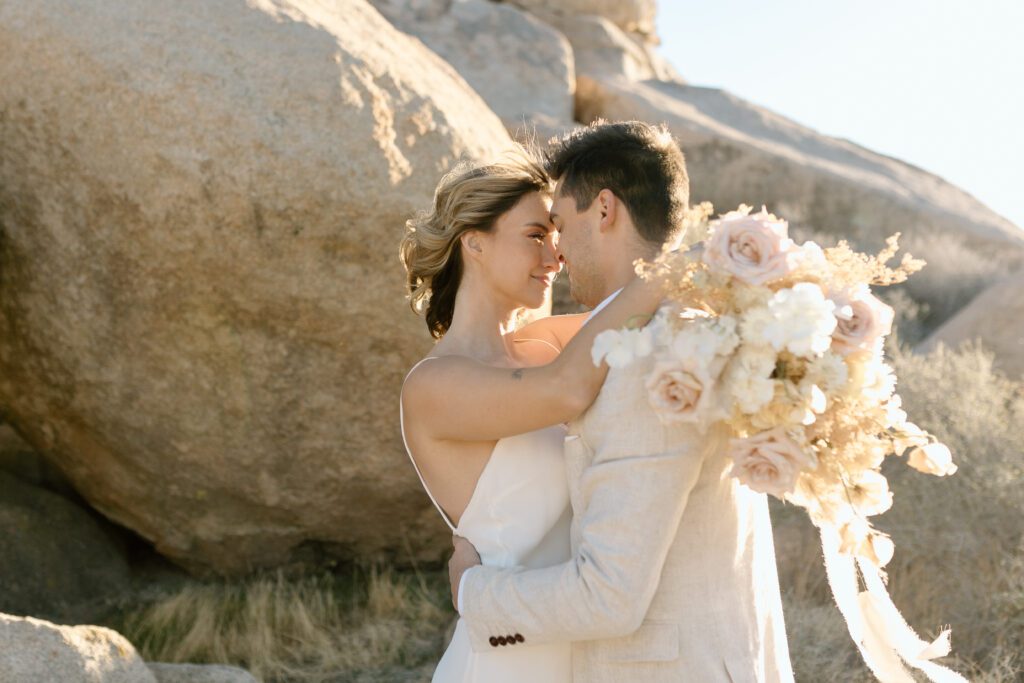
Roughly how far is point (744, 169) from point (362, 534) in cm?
682

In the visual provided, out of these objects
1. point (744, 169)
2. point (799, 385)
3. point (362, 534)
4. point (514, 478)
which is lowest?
point (362, 534)

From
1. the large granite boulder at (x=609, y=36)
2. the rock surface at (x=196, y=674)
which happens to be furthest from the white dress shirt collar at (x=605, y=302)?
the large granite boulder at (x=609, y=36)

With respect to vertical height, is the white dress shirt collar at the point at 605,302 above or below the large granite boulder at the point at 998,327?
above

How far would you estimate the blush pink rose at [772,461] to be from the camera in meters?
2.02

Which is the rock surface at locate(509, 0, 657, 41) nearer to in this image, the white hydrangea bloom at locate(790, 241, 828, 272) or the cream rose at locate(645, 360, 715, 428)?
the white hydrangea bloom at locate(790, 241, 828, 272)

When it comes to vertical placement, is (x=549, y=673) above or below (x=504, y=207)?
below

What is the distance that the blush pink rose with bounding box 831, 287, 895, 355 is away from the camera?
2092 mm

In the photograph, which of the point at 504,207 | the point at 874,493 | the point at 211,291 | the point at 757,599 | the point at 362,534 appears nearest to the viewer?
the point at 874,493

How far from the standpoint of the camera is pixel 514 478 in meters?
2.89

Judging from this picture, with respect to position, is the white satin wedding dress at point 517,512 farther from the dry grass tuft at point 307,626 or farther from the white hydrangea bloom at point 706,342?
the dry grass tuft at point 307,626

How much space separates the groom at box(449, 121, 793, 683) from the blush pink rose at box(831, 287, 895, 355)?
0.37 metres

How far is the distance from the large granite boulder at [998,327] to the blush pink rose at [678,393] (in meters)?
6.35

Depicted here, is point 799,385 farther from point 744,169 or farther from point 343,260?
point 744,169

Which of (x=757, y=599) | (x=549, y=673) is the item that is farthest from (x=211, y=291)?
(x=757, y=599)
